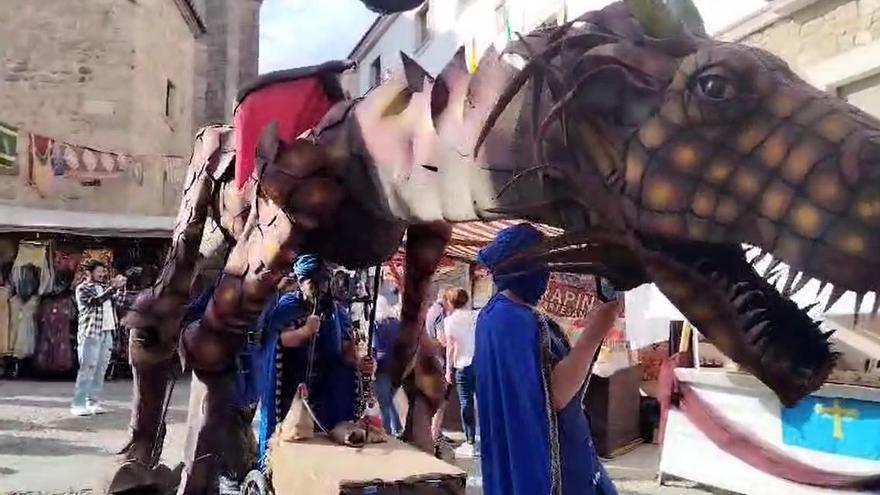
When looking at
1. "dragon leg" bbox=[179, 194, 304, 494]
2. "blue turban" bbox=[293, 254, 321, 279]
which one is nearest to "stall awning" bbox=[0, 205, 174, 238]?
"dragon leg" bbox=[179, 194, 304, 494]

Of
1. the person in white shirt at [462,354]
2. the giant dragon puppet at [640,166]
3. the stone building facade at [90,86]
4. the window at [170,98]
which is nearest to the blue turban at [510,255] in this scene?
the giant dragon puppet at [640,166]

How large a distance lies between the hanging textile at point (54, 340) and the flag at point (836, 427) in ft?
34.4

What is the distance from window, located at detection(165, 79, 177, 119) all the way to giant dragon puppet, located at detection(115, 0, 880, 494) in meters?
17.9

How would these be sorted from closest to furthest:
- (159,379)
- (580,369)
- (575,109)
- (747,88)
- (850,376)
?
(747,88), (575,109), (580,369), (159,379), (850,376)

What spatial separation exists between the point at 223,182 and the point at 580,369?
6.27 feet

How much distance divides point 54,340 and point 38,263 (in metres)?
1.19

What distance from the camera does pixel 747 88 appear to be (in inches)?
62.6

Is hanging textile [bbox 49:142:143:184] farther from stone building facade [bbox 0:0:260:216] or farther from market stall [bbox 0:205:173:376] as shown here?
market stall [bbox 0:205:173:376]

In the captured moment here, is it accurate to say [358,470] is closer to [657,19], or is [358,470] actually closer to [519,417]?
[519,417]

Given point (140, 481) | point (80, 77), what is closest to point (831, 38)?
point (140, 481)

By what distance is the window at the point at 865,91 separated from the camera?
24.3 ft

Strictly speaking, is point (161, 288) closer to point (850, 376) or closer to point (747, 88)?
point (747, 88)

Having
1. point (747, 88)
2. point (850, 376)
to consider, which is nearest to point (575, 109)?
point (747, 88)

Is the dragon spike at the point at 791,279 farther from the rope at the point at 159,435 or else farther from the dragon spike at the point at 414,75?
the rope at the point at 159,435
